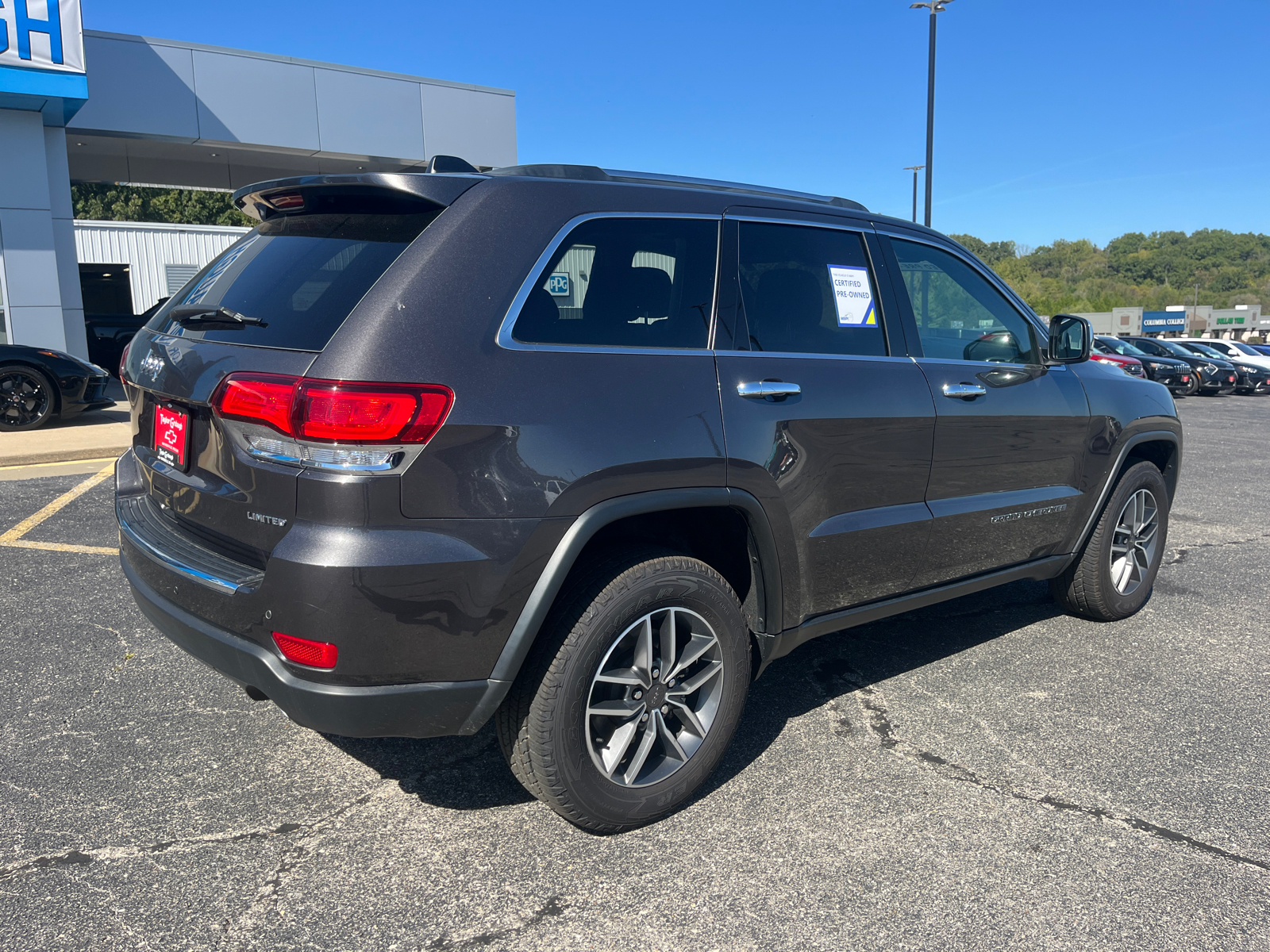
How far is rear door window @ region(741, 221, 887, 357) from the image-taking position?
10.00 ft

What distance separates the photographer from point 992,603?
16.5 feet

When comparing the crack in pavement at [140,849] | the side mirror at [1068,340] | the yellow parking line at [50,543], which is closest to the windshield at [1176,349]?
the side mirror at [1068,340]

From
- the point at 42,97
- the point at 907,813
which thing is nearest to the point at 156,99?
the point at 42,97

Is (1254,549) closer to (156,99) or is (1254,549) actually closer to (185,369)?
(185,369)

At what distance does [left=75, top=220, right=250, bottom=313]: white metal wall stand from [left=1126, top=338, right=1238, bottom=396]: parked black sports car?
80.9 ft

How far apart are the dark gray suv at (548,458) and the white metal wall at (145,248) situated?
60.9ft

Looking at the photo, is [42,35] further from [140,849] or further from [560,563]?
[560,563]

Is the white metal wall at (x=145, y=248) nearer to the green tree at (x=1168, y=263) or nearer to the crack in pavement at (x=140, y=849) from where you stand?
the crack in pavement at (x=140, y=849)

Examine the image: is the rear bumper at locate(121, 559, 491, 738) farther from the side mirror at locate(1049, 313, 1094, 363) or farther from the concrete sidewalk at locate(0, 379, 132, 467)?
the concrete sidewalk at locate(0, 379, 132, 467)

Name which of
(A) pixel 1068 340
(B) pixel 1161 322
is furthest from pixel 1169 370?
(B) pixel 1161 322

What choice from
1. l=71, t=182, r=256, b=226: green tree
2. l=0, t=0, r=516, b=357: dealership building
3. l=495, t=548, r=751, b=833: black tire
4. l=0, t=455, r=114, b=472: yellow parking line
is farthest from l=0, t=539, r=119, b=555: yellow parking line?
l=71, t=182, r=256, b=226: green tree

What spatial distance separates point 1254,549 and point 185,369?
6.67 meters

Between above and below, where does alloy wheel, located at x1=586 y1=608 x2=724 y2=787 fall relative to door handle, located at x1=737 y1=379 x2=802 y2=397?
below

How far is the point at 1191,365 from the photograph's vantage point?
25719 millimetres
